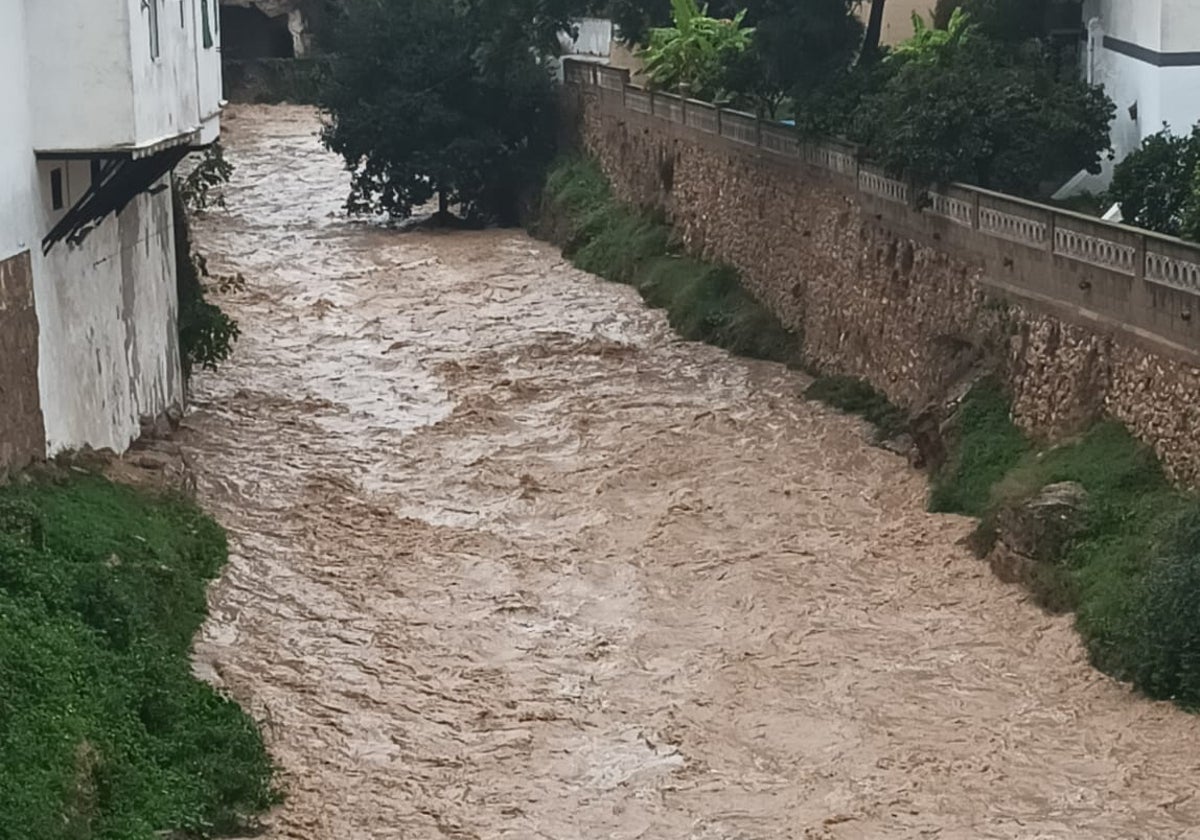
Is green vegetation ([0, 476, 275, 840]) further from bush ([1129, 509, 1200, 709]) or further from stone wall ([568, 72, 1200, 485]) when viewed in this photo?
stone wall ([568, 72, 1200, 485])

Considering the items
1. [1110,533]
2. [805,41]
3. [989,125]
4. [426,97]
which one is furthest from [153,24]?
[426,97]

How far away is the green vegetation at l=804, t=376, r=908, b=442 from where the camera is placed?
85.0ft

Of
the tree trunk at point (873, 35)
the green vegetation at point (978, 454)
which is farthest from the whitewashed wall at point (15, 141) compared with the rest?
the tree trunk at point (873, 35)

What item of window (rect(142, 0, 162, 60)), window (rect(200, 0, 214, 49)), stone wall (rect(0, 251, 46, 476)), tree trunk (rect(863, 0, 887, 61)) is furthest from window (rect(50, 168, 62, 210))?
tree trunk (rect(863, 0, 887, 61))

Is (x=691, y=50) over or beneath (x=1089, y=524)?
over

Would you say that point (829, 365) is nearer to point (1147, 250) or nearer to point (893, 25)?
point (1147, 250)

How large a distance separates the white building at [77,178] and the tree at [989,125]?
9133 millimetres

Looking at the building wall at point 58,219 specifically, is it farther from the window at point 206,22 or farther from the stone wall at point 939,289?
the stone wall at point 939,289

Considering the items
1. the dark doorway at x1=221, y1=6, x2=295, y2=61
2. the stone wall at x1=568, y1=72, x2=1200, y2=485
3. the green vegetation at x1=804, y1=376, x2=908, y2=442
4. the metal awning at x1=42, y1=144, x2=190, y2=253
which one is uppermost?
the dark doorway at x1=221, y1=6, x2=295, y2=61

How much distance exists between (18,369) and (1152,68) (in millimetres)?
15266

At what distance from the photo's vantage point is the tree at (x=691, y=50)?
3688 cm

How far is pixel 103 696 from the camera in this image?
50.4 feet

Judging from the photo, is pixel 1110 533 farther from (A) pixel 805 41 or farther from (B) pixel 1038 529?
(A) pixel 805 41

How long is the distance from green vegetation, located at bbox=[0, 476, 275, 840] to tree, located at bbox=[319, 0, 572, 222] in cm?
2667
